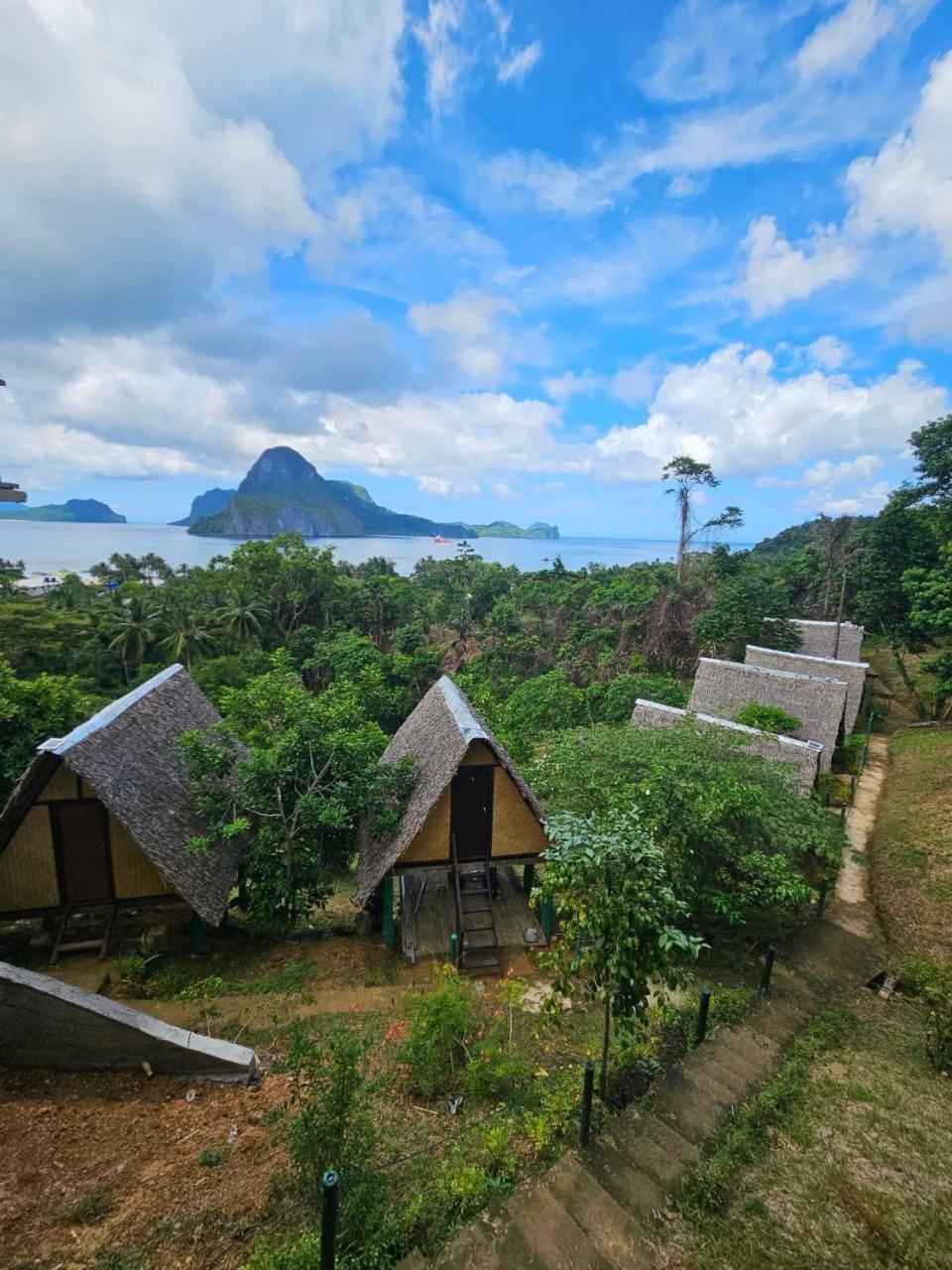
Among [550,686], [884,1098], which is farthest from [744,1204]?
[550,686]

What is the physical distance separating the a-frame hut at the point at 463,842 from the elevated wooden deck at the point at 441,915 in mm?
22

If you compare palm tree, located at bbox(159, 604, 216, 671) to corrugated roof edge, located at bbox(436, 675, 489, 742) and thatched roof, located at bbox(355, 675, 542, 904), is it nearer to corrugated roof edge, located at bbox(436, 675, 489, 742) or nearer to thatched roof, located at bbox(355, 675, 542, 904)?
corrugated roof edge, located at bbox(436, 675, 489, 742)

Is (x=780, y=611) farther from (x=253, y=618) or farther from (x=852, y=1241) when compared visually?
(x=253, y=618)

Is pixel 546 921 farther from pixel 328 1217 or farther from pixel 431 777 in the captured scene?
pixel 328 1217

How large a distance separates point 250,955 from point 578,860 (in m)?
7.99

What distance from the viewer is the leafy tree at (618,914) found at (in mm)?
5066

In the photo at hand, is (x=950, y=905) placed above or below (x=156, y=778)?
below

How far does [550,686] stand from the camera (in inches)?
910

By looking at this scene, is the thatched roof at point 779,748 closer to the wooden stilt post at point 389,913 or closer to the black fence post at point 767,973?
the black fence post at point 767,973

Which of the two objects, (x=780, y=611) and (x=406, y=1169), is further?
(x=780, y=611)

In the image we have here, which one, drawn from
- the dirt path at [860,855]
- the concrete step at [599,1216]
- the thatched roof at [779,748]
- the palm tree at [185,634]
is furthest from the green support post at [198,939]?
the palm tree at [185,634]

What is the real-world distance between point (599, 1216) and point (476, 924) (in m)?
6.69

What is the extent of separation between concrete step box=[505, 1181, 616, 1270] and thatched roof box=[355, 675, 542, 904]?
564 cm

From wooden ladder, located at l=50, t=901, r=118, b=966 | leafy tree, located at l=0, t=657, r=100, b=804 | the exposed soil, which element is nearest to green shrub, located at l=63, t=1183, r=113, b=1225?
the exposed soil
